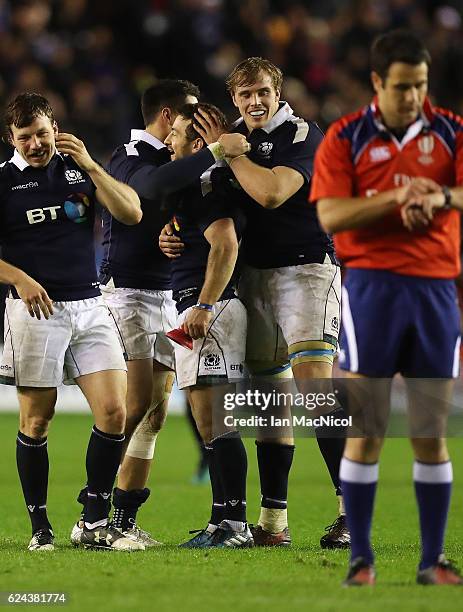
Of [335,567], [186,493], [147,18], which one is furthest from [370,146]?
[147,18]

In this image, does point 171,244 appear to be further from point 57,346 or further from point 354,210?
point 354,210

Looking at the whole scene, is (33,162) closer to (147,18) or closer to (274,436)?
(274,436)

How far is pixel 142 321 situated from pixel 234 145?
1.45 m

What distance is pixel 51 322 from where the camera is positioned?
6.65 meters

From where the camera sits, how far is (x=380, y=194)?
5223 mm

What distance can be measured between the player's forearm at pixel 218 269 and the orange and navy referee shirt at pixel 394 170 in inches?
52.6

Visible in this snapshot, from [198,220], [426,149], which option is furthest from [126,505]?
[426,149]

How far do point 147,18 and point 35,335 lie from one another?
1222 centimetres

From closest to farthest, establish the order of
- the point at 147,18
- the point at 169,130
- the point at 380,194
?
the point at 380,194 < the point at 169,130 < the point at 147,18

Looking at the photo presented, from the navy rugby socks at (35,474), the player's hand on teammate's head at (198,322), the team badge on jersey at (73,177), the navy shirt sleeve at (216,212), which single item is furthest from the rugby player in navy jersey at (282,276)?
the navy rugby socks at (35,474)

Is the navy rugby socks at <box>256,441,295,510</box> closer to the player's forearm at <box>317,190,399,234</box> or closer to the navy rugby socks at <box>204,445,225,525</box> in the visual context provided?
the navy rugby socks at <box>204,445,225,525</box>

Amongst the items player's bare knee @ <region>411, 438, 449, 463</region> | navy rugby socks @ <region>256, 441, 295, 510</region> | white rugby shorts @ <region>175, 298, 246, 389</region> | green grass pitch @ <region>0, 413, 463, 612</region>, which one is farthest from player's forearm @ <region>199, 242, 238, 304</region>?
player's bare knee @ <region>411, 438, 449, 463</region>

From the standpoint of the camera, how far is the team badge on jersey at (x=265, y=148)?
6852mm

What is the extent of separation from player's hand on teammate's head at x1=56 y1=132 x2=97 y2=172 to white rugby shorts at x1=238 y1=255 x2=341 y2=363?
111cm
